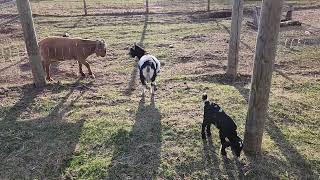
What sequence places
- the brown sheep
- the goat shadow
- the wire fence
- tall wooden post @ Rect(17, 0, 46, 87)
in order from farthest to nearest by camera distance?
the wire fence
the brown sheep
tall wooden post @ Rect(17, 0, 46, 87)
the goat shadow

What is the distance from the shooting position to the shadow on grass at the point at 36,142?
5805mm

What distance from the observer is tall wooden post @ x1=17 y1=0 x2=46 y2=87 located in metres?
8.40

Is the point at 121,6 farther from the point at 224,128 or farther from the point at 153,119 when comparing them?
the point at 224,128

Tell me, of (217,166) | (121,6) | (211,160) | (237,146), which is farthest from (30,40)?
(121,6)

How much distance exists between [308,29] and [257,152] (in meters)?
11.4

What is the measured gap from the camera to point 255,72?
5.46 metres

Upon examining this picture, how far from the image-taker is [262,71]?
5375 mm

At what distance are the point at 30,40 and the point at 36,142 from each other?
314cm

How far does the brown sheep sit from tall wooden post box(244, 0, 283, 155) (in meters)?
5.64

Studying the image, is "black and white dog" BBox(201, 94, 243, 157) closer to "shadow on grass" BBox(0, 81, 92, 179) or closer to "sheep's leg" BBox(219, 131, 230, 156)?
"sheep's leg" BBox(219, 131, 230, 156)

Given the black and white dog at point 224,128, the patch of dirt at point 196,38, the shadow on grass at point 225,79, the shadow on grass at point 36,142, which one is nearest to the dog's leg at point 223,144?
the black and white dog at point 224,128

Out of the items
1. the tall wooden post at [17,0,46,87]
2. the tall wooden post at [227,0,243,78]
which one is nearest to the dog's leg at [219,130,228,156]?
the tall wooden post at [227,0,243,78]

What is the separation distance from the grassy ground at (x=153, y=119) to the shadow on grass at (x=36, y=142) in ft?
0.06

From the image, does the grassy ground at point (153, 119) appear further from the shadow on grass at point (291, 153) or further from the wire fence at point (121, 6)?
the wire fence at point (121, 6)
